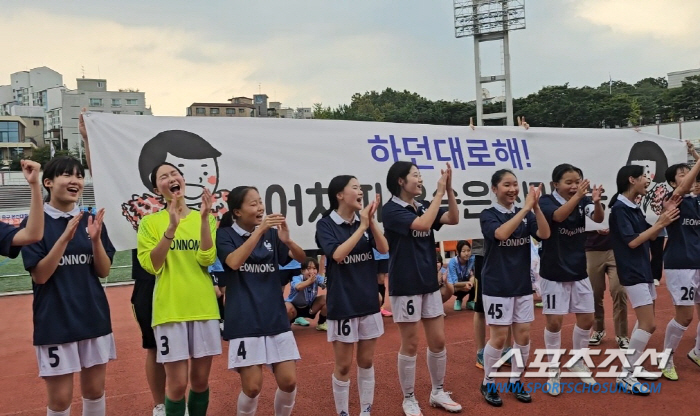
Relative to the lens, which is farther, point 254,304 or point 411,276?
point 411,276

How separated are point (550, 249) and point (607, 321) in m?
3.61

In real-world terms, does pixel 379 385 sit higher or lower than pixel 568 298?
lower

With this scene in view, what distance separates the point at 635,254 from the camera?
16.9 ft

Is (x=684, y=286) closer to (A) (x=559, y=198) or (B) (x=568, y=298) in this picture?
Answer: (B) (x=568, y=298)

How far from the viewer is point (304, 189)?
5.65 m

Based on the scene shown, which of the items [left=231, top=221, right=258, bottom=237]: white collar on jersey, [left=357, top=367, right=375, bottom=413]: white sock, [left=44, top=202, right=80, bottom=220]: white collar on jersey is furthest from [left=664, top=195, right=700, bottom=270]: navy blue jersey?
[left=44, top=202, right=80, bottom=220]: white collar on jersey

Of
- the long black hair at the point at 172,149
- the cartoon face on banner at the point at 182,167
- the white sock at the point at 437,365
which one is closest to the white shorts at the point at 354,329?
the white sock at the point at 437,365

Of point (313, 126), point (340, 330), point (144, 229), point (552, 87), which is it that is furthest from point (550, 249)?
point (552, 87)

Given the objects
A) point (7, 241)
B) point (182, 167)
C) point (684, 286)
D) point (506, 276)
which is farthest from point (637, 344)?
point (7, 241)

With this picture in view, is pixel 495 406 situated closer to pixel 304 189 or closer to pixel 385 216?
pixel 385 216

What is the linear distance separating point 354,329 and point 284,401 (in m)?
0.73

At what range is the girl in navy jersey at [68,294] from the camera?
11.3ft

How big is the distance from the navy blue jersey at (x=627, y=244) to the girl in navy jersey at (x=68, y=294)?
4.33 m

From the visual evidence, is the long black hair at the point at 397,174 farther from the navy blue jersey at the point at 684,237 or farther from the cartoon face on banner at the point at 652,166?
the cartoon face on banner at the point at 652,166
